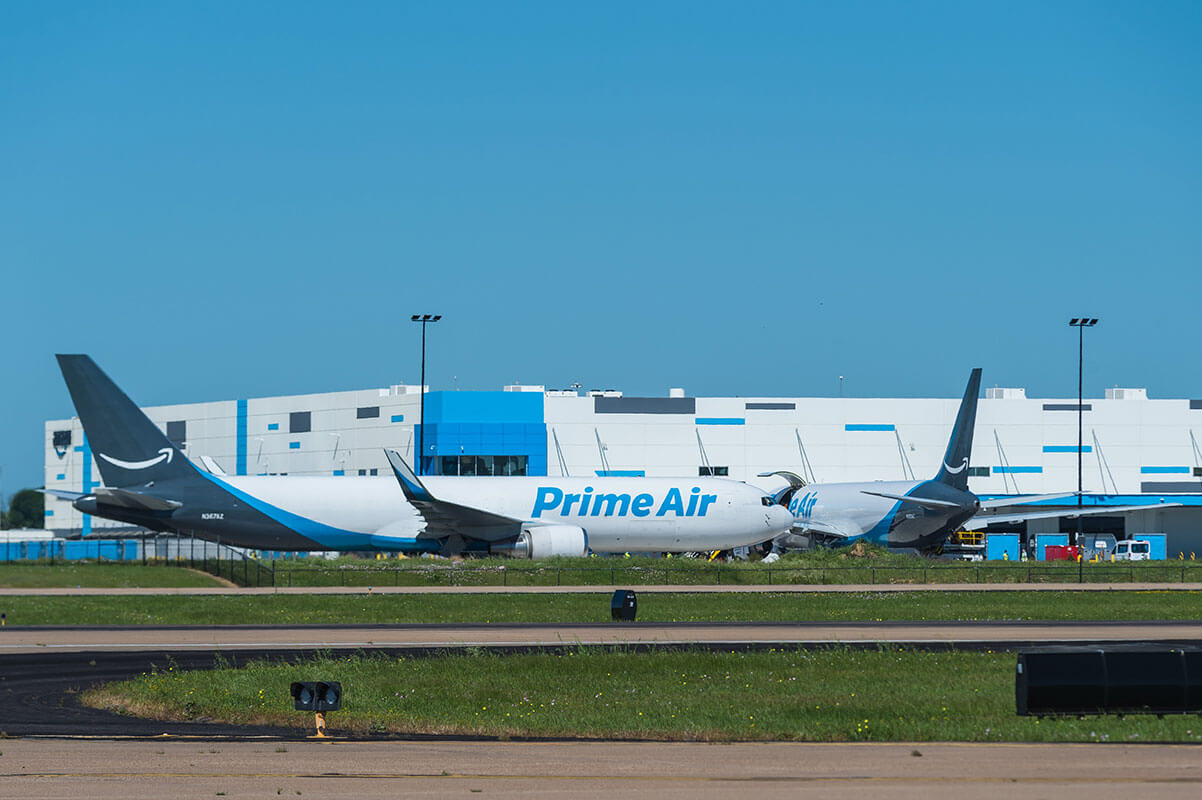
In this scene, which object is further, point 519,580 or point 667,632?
point 519,580

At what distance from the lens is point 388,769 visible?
15.4m

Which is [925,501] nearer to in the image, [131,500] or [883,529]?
[883,529]

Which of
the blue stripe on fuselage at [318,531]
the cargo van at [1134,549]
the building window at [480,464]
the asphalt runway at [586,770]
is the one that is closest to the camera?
the asphalt runway at [586,770]

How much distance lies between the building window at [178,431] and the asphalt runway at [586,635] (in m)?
94.4

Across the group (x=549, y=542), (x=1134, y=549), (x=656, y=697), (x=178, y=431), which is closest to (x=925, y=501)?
(x=549, y=542)

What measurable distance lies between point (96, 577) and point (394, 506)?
1219 centimetres

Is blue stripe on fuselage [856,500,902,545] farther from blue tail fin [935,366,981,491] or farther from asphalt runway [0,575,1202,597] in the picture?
asphalt runway [0,575,1202,597]

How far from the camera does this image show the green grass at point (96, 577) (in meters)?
52.3

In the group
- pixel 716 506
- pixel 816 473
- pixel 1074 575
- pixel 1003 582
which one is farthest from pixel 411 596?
pixel 816 473

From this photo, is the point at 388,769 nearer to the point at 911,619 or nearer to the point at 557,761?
the point at 557,761

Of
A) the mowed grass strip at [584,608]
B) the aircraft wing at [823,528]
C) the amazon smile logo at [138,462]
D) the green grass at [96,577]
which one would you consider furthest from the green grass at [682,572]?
the aircraft wing at [823,528]

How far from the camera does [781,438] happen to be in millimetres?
106812

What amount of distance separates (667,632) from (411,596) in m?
14.2

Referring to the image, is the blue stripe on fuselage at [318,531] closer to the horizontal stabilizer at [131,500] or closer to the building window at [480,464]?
the horizontal stabilizer at [131,500]
